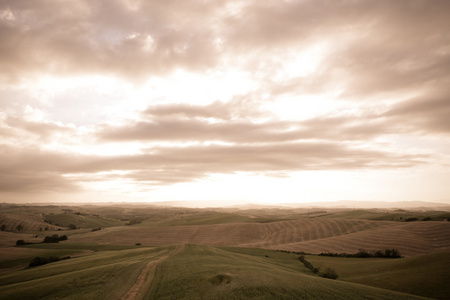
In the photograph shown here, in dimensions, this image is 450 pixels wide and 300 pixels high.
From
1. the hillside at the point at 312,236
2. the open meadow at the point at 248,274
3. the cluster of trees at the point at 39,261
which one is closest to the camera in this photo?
the open meadow at the point at 248,274

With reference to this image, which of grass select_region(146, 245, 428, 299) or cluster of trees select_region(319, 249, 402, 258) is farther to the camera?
cluster of trees select_region(319, 249, 402, 258)

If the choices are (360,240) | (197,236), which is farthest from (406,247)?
(197,236)

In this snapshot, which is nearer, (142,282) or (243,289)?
(243,289)

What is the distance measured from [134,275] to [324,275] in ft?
108

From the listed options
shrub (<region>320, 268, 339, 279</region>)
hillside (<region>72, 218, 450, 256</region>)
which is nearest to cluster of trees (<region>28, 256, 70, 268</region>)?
hillside (<region>72, 218, 450, 256</region>)

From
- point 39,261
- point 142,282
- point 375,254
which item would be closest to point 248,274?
point 142,282

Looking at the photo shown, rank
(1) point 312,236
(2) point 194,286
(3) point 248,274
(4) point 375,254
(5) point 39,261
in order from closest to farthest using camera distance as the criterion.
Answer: (2) point 194,286 → (3) point 248,274 → (5) point 39,261 → (4) point 375,254 → (1) point 312,236

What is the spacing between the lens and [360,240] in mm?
86375

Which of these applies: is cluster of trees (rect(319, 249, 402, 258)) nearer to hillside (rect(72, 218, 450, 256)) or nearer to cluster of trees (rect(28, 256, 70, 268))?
hillside (rect(72, 218, 450, 256))

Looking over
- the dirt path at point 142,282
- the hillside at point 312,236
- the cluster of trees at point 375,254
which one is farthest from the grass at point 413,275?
the dirt path at point 142,282

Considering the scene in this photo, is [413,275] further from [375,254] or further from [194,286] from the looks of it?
[194,286]

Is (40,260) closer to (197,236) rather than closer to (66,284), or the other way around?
(66,284)

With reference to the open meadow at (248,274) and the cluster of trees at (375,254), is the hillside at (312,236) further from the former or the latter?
the cluster of trees at (375,254)

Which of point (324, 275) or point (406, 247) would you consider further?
point (406, 247)
